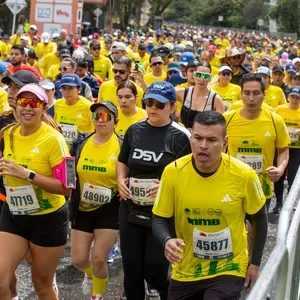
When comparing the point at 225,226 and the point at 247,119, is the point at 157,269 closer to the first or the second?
the point at 225,226

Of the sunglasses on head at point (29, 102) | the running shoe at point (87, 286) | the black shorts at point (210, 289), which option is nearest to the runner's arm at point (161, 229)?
the black shorts at point (210, 289)

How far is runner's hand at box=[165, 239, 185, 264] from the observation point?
4090mm

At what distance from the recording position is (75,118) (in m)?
8.41

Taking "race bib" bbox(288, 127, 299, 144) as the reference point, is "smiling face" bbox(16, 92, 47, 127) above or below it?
above

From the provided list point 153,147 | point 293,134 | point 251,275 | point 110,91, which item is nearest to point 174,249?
point 251,275

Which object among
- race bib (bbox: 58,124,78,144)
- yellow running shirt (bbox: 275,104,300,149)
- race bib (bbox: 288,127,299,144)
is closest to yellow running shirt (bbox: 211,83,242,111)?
yellow running shirt (bbox: 275,104,300,149)

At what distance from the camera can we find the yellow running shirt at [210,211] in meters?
4.26

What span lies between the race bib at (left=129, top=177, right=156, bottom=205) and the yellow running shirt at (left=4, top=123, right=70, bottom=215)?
0.59 metres

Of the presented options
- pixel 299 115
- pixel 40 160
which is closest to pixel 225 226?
pixel 40 160

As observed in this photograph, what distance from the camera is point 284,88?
11.7 m

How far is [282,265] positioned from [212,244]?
91 centimetres

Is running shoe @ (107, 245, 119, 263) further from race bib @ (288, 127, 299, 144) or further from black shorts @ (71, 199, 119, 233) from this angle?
race bib @ (288, 127, 299, 144)

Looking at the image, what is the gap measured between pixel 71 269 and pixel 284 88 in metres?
5.85

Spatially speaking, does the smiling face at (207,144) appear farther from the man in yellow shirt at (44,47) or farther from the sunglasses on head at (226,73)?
the man in yellow shirt at (44,47)
